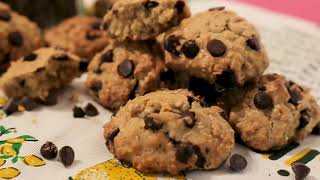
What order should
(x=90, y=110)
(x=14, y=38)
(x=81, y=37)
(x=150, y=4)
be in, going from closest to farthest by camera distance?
(x=150, y=4), (x=90, y=110), (x=14, y=38), (x=81, y=37)

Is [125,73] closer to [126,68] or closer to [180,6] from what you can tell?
[126,68]

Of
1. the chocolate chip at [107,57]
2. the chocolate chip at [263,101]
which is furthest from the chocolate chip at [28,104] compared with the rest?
the chocolate chip at [263,101]

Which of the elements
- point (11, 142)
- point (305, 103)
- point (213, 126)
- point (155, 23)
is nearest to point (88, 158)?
point (11, 142)

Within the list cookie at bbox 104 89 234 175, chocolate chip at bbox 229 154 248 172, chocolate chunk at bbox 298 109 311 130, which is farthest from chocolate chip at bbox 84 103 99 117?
chocolate chunk at bbox 298 109 311 130

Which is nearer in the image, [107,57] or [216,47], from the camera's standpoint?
[216,47]

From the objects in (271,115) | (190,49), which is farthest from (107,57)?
(271,115)

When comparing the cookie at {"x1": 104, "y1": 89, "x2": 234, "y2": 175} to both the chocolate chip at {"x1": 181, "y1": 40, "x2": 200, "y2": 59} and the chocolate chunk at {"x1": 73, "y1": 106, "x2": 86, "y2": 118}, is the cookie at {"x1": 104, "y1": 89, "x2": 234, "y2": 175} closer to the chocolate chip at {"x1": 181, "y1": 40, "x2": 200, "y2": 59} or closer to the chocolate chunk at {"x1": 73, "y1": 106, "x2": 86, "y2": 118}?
the chocolate chip at {"x1": 181, "y1": 40, "x2": 200, "y2": 59}
